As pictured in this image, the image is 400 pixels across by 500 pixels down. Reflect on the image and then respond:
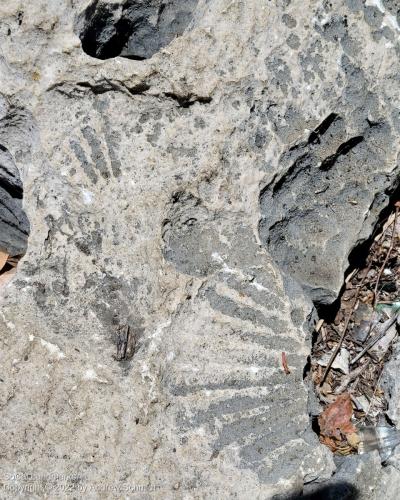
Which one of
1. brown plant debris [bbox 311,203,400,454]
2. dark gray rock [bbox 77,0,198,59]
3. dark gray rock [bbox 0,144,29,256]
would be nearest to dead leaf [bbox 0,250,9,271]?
dark gray rock [bbox 0,144,29,256]

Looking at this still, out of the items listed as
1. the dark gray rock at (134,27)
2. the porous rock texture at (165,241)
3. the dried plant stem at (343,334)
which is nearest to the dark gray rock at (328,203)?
the porous rock texture at (165,241)

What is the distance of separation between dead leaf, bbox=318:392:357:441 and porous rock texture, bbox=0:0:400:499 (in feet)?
1.41

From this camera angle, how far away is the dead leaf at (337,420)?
2.24 metres

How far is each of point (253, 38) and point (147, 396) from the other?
928 millimetres

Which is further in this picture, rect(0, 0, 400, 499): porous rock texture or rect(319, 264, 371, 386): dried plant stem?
rect(319, 264, 371, 386): dried plant stem

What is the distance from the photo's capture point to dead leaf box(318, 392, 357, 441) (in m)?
2.24

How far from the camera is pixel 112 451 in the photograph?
5.72 feet

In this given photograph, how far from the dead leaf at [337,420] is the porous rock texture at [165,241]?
1.41ft

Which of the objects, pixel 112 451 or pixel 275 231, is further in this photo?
pixel 275 231

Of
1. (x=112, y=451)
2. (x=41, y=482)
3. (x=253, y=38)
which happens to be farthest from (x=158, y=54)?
(x=41, y=482)

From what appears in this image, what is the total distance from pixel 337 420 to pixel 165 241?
0.89 m

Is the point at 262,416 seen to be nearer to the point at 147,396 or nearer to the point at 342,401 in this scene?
the point at 147,396

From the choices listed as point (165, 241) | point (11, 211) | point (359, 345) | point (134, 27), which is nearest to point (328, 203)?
point (165, 241)

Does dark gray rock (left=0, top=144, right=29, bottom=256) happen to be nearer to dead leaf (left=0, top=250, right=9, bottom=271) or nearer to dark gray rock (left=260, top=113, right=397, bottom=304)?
dead leaf (left=0, top=250, right=9, bottom=271)
